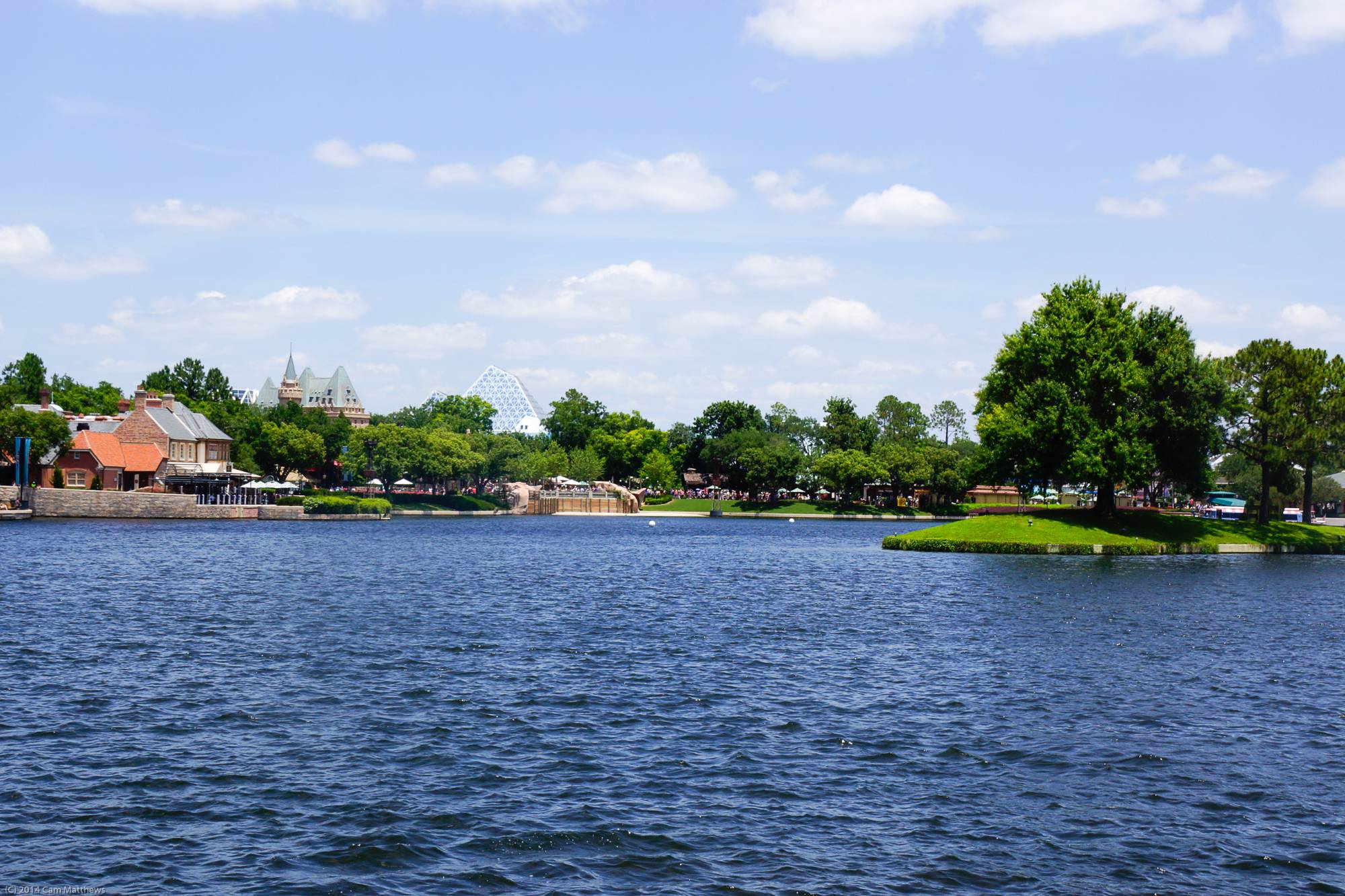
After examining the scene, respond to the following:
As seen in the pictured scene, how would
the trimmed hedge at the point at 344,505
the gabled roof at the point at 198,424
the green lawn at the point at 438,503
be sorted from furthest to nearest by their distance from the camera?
the green lawn at the point at 438,503 → the gabled roof at the point at 198,424 → the trimmed hedge at the point at 344,505

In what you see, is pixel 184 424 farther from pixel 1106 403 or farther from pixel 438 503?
pixel 1106 403

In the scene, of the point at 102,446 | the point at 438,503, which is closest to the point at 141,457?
the point at 102,446

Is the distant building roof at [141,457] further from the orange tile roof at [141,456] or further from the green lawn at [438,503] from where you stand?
the green lawn at [438,503]

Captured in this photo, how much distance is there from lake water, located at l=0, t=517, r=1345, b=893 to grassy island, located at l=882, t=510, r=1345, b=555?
32916mm

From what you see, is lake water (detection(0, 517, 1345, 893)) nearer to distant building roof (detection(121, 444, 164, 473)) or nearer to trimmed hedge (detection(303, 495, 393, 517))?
trimmed hedge (detection(303, 495, 393, 517))

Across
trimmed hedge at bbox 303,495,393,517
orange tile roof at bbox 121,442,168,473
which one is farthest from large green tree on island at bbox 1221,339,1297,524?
orange tile roof at bbox 121,442,168,473

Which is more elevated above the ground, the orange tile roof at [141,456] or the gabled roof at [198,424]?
the gabled roof at [198,424]

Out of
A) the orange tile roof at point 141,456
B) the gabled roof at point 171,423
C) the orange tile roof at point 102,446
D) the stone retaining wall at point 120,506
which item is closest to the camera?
the stone retaining wall at point 120,506

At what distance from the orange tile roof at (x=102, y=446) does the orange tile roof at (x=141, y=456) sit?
1.92 ft

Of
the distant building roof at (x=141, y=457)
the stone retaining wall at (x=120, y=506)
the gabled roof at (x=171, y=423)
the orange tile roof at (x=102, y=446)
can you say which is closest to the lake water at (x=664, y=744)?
the stone retaining wall at (x=120, y=506)

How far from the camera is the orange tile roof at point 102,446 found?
5295 inches

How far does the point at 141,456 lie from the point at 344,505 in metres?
25.6

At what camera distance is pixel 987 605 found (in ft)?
175

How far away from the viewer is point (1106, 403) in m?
90.0
